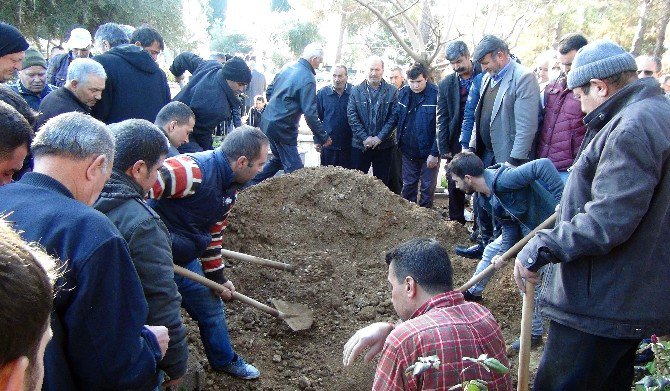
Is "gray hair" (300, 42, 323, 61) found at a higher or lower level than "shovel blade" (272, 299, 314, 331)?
higher

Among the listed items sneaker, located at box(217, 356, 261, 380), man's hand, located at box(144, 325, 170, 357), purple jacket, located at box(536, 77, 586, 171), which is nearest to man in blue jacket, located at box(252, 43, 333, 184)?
purple jacket, located at box(536, 77, 586, 171)

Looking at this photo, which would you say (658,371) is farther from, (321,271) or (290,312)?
(321,271)

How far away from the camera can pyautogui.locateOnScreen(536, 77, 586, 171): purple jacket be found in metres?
5.11

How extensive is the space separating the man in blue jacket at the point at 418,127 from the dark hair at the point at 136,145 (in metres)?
4.98

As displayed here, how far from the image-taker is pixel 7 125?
224cm

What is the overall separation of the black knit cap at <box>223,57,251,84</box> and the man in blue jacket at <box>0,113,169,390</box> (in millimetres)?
4094

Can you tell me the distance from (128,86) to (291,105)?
96.6 inches

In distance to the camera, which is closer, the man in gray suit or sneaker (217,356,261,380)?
sneaker (217,356,261,380)

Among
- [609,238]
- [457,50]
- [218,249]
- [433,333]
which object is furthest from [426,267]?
[457,50]

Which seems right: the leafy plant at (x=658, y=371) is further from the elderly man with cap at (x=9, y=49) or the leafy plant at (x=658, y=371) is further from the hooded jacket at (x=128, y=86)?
the hooded jacket at (x=128, y=86)

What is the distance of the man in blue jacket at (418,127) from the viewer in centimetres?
718

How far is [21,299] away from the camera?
92cm

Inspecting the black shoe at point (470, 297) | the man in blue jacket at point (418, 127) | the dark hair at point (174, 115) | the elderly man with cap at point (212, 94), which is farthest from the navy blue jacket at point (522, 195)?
the elderly man with cap at point (212, 94)

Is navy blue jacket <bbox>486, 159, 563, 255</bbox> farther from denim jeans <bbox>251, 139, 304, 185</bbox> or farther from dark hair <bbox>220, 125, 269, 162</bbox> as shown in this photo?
denim jeans <bbox>251, 139, 304, 185</bbox>
